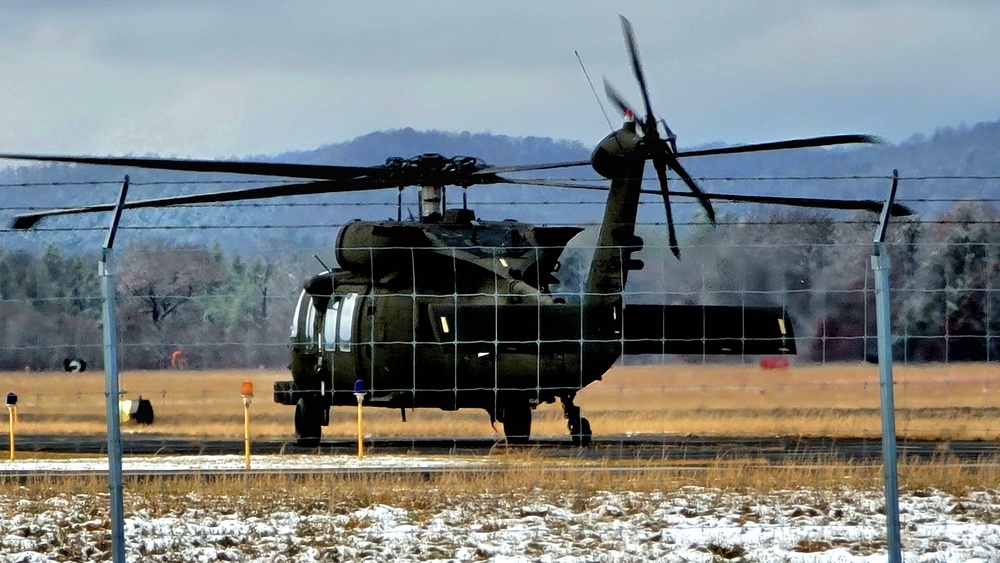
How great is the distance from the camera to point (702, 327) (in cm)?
1992

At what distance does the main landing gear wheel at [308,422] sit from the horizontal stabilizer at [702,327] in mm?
6154

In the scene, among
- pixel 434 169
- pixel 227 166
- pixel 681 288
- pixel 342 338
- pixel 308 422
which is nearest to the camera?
pixel 227 166

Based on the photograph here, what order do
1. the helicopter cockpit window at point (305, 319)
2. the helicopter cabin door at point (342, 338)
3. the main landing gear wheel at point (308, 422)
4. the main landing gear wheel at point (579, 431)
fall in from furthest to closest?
1. the main landing gear wheel at point (308, 422)
2. the helicopter cockpit window at point (305, 319)
3. the helicopter cabin door at point (342, 338)
4. the main landing gear wheel at point (579, 431)

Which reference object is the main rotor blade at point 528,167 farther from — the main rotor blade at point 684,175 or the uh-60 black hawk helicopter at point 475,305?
the main rotor blade at point 684,175

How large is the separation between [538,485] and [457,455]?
6541 mm

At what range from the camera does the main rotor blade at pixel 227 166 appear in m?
18.0

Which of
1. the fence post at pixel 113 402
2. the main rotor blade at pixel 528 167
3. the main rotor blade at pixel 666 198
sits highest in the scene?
the main rotor blade at pixel 528 167

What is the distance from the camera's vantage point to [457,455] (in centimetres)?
2181

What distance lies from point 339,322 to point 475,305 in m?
3.35

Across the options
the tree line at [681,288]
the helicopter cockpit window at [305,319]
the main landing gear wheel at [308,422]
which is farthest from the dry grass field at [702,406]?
the helicopter cockpit window at [305,319]

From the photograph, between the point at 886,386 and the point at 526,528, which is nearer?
the point at 886,386

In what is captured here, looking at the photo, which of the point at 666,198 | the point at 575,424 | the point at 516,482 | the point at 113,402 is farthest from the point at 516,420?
the point at 113,402

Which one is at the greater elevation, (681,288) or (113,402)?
(681,288)

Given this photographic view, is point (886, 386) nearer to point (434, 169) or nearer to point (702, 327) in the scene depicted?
point (702, 327)
